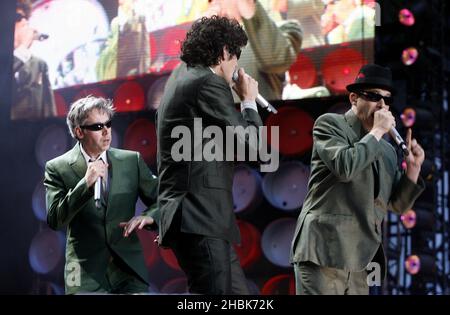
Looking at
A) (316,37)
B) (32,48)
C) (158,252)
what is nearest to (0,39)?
(32,48)

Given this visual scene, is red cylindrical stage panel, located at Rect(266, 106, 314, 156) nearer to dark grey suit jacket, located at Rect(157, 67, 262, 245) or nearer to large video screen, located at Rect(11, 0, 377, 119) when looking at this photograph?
large video screen, located at Rect(11, 0, 377, 119)

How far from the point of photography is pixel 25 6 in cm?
667

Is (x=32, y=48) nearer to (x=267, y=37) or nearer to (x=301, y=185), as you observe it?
(x=267, y=37)

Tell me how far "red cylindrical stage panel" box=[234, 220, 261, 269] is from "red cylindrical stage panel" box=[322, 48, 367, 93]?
1243 millimetres

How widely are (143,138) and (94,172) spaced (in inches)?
125

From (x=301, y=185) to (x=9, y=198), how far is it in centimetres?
254

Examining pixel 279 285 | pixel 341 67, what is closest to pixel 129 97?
pixel 341 67

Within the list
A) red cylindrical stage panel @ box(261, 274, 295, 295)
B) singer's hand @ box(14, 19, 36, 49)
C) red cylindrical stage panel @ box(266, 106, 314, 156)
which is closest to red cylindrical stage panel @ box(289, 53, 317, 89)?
red cylindrical stage panel @ box(266, 106, 314, 156)

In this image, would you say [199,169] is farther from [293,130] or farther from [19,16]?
[19,16]

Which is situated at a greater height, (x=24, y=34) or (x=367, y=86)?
(x=24, y=34)
